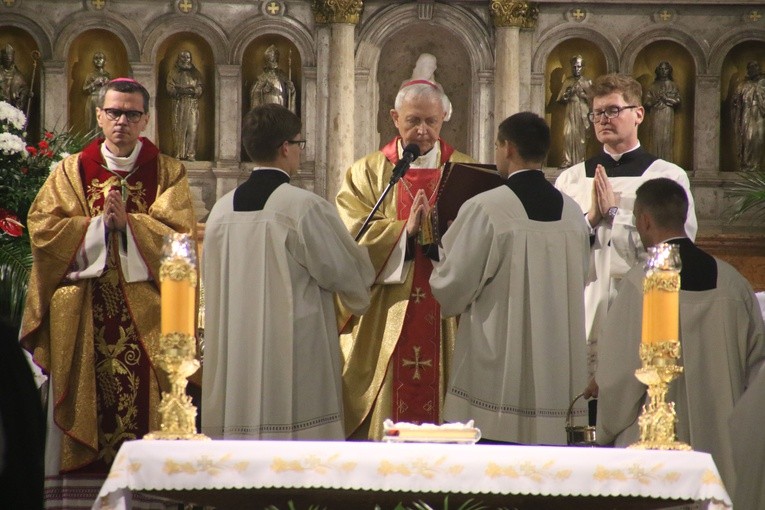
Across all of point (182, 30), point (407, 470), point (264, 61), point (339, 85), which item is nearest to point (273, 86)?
point (264, 61)

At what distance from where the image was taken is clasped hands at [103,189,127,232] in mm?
6016

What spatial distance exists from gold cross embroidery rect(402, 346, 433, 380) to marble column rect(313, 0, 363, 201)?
469 cm

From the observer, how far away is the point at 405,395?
255 inches

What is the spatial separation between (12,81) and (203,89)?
5.26 feet

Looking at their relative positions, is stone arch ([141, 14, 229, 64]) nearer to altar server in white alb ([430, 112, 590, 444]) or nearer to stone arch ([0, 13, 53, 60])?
stone arch ([0, 13, 53, 60])

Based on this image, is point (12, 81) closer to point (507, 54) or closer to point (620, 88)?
point (507, 54)

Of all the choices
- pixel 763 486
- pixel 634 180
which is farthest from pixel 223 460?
pixel 634 180

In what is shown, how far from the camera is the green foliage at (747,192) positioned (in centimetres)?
1087

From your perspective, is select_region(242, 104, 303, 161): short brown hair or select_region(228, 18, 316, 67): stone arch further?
select_region(228, 18, 316, 67): stone arch

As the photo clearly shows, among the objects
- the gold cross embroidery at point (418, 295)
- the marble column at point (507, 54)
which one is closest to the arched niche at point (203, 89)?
the marble column at point (507, 54)

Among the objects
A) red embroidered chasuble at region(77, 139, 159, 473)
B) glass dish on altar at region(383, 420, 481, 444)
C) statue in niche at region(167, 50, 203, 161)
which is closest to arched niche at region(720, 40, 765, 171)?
statue in niche at region(167, 50, 203, 161)

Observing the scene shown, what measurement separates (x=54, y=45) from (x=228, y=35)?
4.82 ft

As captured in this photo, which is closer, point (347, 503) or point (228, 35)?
point (347, 503)

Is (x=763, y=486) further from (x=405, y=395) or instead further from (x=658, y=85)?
(x=658, y=85)
